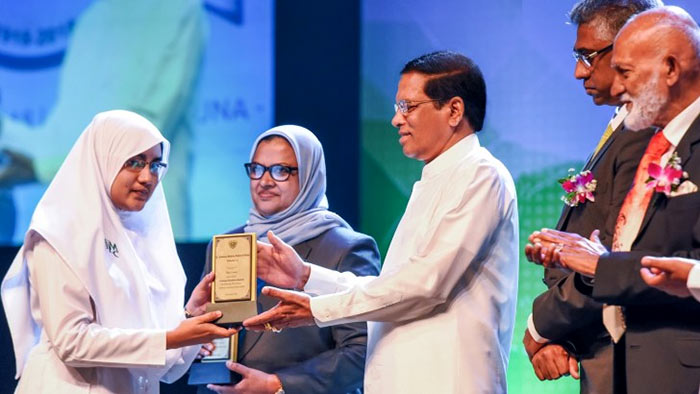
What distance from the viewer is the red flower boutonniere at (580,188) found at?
10.3 feet

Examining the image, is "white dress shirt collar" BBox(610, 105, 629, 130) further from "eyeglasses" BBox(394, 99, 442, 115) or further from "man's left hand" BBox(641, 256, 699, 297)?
"man's left hand" BBox(641, 256, 699, 297)

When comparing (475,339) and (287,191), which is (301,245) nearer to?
(287,191)

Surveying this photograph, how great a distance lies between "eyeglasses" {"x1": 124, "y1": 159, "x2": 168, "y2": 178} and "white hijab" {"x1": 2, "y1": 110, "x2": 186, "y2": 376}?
0.13ft

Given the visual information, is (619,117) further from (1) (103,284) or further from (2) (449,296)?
(1) (103,284)

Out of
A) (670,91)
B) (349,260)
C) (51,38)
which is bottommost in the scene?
(349,260)

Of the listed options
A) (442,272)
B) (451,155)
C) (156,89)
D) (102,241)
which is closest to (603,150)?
(451,155)

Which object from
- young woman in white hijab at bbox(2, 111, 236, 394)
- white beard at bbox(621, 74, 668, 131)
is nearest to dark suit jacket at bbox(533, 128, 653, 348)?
white beard at bbox(621, 74, 668, 131)

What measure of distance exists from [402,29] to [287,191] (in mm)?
1775

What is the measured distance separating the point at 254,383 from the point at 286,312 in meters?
0.45

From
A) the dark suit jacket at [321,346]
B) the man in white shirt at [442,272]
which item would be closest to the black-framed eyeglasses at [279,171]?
the dark suit jacket at [321,346]

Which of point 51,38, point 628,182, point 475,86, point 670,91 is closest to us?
point 670,91

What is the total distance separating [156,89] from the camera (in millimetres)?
5914

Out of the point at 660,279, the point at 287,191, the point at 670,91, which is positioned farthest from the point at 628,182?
the point at 287,191

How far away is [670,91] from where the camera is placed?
287cm
